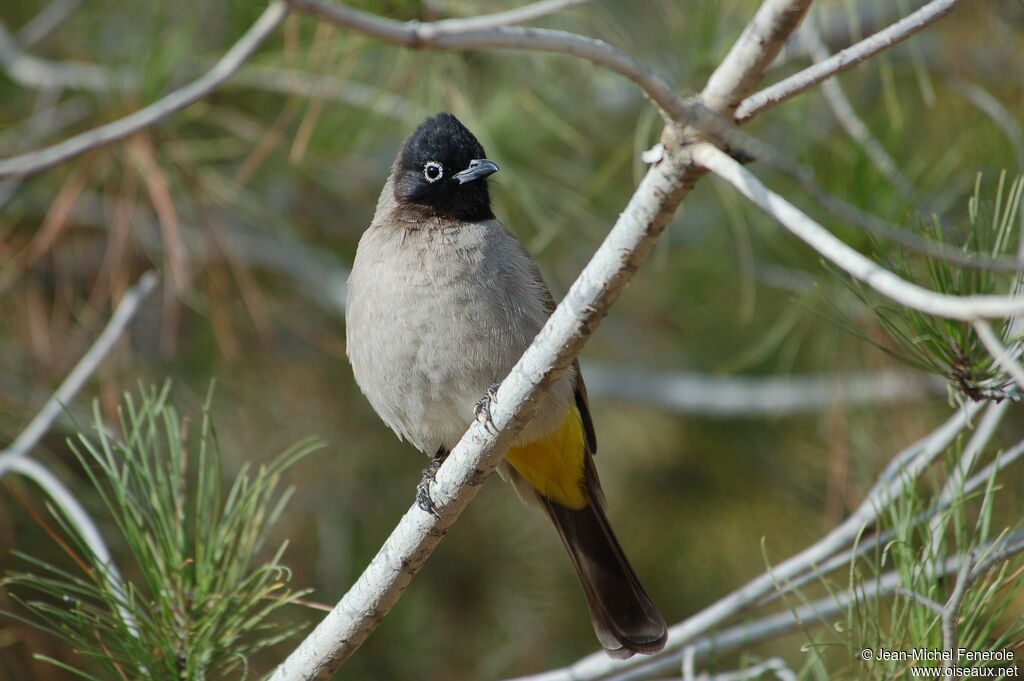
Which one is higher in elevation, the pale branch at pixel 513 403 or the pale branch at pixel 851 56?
the pale branch at pixel 851 56

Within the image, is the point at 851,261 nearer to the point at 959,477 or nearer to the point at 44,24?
the point at 959,477

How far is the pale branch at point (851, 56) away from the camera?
5.01 feet

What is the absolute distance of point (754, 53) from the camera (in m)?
1.54

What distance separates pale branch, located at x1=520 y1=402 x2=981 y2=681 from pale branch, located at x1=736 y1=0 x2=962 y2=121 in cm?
97

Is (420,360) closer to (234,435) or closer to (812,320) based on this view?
(812,320)

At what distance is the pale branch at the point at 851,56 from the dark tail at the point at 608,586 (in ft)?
5.45

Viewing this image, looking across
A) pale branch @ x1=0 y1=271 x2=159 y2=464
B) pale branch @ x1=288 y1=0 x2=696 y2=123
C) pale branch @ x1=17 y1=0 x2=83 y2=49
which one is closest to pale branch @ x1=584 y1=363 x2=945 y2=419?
pale branch @ x1=0 y1=271 x2=159 y2=464

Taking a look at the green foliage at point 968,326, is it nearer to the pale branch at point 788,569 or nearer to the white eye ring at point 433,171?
the pale branch at point 788,569

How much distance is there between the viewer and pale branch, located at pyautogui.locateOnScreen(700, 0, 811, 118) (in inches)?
59.4

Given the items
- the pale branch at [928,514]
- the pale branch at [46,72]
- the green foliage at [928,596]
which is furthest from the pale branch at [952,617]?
the pale branch at [46,72]

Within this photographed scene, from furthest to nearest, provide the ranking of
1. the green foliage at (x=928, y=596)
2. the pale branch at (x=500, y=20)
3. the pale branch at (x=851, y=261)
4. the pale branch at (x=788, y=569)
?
the pale branch at (x=788, y=569) → the green foliage at (x=928, y=596) → the pale branch at (x=500, y=20) → the pale branch at (x=851, y=261)

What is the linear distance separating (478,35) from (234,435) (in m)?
4.05

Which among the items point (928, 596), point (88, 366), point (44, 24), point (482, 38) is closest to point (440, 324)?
point (88, 366)

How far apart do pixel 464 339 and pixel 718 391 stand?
7.46ft
